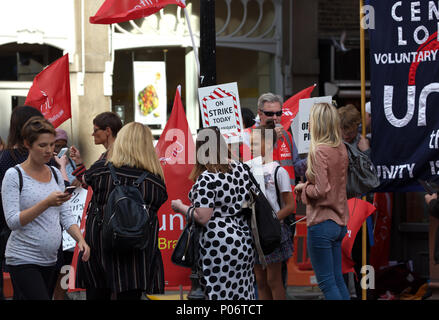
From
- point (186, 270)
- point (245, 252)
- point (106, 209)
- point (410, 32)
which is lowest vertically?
point (186, 270)

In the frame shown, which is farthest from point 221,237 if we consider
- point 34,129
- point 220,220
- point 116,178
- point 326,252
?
point 34,129

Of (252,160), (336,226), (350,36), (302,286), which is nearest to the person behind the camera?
(336,226)

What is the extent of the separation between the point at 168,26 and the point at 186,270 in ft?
16.7

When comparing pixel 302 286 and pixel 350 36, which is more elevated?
pixel 350 36

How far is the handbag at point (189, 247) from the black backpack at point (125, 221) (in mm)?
245

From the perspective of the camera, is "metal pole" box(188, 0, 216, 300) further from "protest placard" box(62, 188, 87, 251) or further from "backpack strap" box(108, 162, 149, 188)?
"backpack strap" box(108, 162, 149, 188)

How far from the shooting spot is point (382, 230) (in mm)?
10445

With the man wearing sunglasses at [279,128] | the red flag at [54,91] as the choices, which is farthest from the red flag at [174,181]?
the red flag at [54,91]

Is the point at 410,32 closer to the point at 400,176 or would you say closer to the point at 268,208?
the point at 400,176

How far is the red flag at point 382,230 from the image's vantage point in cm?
1032

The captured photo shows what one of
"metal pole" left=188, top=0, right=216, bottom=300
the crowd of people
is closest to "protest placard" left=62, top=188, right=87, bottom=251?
the crowd of people

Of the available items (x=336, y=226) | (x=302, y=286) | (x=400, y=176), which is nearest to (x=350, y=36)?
(x=302, y=286)

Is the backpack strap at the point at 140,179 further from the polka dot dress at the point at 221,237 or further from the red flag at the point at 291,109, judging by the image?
the red flag at the point at 291,109

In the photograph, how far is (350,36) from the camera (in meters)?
12.6
